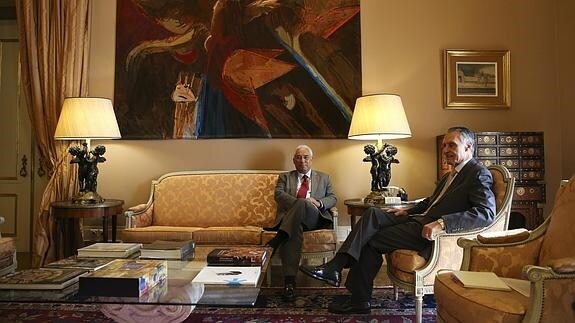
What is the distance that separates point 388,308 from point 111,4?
3835 mm

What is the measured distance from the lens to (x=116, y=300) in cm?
178

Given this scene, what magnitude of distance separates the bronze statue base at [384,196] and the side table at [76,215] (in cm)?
222

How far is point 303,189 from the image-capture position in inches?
154

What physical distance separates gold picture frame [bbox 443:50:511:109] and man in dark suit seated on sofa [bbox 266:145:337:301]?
160cm

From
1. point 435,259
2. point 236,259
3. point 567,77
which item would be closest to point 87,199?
point 236,259

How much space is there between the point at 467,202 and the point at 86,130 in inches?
121

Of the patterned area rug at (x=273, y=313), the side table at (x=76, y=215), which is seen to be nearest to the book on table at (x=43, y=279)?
the patterned area rug at (x=273, y=313)

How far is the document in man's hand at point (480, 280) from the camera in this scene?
6.43 feet

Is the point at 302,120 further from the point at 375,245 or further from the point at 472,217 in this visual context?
the point at 472,217

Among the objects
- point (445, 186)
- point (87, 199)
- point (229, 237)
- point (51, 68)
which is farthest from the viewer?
point (51, 68)

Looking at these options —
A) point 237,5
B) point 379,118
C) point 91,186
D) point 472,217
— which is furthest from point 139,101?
point 472,217

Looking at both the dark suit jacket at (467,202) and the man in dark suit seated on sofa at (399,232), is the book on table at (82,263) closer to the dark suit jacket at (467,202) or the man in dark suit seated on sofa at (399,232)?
the man in dark suit seated on sofa at (399,232)

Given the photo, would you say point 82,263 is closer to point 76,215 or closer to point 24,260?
point 76,215

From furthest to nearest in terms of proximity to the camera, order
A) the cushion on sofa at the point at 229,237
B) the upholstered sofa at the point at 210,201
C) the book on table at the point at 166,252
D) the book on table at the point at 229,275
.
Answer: the upholstered sofa at the point at 210,201 → the cushion on sofa at the point at 229,237 → the book on table at the point at 166,252 → the book on table at the point at 229,275
